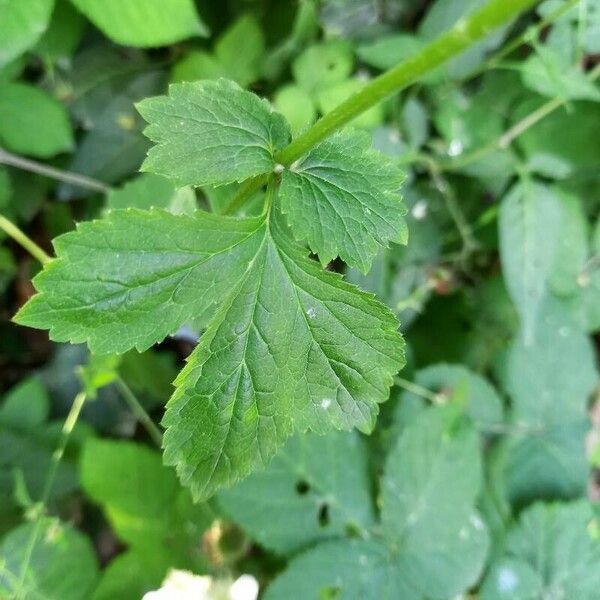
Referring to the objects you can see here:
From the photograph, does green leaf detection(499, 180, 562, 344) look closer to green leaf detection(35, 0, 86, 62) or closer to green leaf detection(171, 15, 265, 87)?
green leaf detection(171, 15, 265, 87)

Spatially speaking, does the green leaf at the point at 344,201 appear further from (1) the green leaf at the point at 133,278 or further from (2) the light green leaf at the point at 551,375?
(2) the light green leaf at the point at 551,375

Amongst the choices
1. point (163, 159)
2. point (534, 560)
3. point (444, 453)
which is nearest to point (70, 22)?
point (163, 159)

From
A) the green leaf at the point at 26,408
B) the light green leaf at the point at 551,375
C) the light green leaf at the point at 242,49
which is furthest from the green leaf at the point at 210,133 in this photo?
the light green leaf at the point at 551,375

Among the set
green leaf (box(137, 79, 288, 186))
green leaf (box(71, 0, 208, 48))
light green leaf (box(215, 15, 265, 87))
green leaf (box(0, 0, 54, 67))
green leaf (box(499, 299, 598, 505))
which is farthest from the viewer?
green leaf (box(499, 299, 598, 505))

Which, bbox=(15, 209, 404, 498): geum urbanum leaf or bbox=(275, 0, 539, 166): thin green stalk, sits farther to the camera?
bbox=(15, 209, 404, 498): geum urbanum leaf

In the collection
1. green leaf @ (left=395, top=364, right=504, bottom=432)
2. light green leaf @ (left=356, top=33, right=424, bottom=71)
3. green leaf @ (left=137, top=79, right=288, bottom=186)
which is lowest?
green leaf @ (left=395, top=364, right=504, bottom=432)

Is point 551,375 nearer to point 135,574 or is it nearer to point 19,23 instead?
point 135,574

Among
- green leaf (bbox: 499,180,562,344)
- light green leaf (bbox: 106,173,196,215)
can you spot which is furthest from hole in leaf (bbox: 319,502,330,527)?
light green leaf (bbox: 106,173,196,215)
